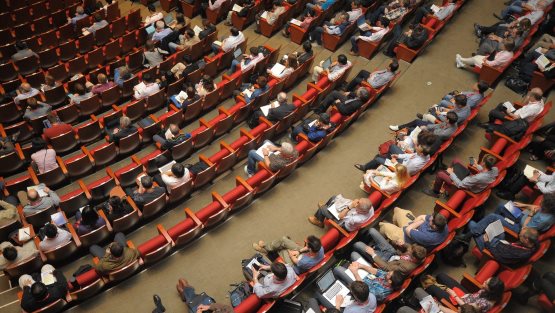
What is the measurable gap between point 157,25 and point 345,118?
2927 mm

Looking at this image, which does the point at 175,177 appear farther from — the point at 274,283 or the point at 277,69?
the point at 277,69

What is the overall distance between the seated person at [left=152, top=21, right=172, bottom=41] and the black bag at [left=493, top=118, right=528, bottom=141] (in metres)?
4.26

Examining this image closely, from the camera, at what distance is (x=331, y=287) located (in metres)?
3.60

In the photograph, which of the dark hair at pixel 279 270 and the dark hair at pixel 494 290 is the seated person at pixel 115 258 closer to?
the dark hair at pixel 279 270

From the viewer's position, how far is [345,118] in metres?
5.00

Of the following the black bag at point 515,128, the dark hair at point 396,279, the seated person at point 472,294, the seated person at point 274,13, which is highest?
the seated person at point 274,13

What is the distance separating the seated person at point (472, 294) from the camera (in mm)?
3205

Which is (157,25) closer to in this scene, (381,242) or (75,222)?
(75,222)

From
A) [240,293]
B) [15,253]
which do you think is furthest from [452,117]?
[15,253]

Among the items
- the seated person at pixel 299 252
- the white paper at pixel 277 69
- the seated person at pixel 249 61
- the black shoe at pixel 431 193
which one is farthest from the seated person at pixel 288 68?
the seated person at pixel 299 252

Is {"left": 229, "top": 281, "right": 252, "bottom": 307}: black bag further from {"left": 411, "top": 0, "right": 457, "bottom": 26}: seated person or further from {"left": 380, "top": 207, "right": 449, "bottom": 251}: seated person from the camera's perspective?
{"left": 411, "top": 0, "right": 457, "bottom": 26}: seated person

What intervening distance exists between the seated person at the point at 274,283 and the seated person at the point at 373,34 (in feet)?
11.8

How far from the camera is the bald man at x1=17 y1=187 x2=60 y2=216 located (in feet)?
12.6

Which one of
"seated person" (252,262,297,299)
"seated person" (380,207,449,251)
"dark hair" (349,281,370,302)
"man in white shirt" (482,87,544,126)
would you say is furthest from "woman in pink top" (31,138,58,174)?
"man in white shirt" (482,87,544,126)
